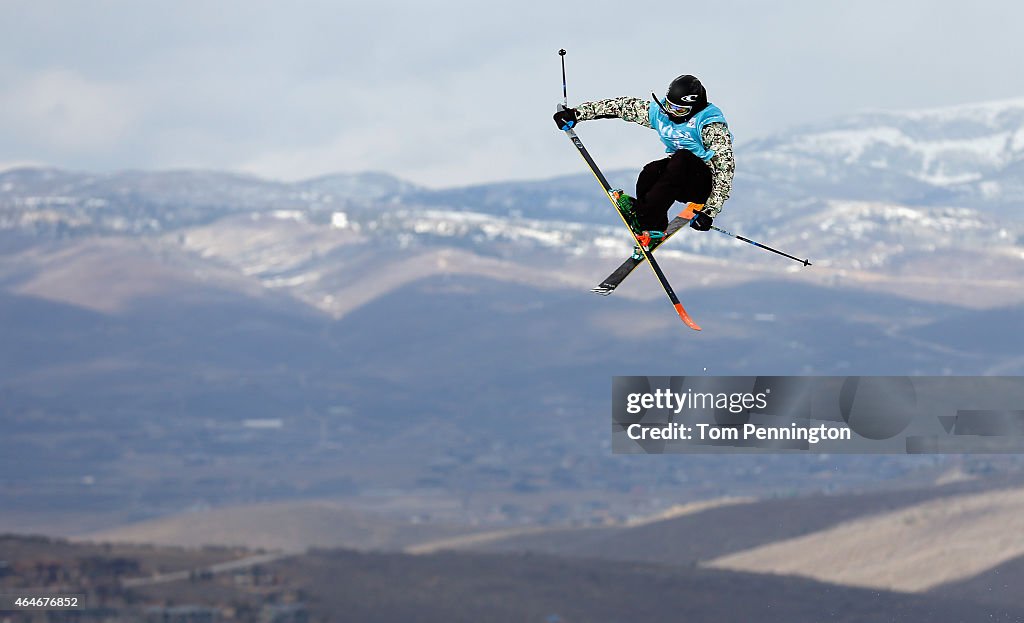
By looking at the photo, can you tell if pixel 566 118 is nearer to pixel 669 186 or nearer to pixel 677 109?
pixel 677 109

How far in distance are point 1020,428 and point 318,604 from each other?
377 feet

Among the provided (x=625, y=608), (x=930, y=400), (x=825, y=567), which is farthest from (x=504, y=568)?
(x=930, y=400)

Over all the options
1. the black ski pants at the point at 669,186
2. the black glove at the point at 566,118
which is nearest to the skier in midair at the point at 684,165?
the black ski pants at the point at 669,186

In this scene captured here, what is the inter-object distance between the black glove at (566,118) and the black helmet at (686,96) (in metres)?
1.28

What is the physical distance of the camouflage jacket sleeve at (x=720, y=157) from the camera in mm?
15703

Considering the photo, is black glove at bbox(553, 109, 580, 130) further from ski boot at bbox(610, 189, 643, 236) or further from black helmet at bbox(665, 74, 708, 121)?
black helmet at bbox(665, 74, 708, 121)

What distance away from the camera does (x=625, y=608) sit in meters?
130

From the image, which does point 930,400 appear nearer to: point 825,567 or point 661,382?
point 661,382

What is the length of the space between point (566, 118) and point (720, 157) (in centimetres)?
189

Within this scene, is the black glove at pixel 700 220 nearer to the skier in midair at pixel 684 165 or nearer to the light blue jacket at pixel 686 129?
the skier in midair at pixel 684 165

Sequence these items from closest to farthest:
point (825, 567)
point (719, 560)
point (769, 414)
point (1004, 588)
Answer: point (769, 414), point (1004, 588), point (825, 567), point (719, 560)

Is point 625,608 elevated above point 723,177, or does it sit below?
below

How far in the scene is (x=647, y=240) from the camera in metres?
16.3

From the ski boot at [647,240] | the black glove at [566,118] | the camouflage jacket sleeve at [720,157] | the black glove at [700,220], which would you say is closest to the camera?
the camouflage jacket sleeve at [720,157]
